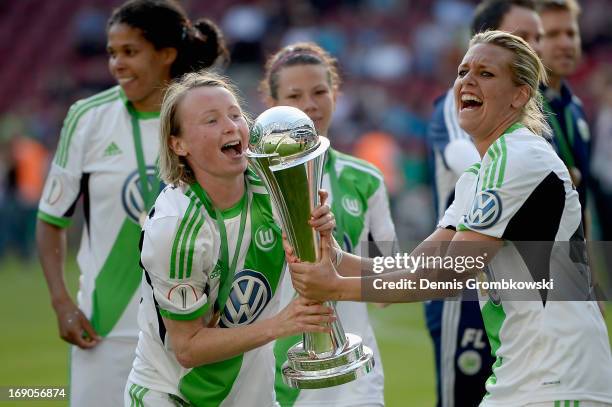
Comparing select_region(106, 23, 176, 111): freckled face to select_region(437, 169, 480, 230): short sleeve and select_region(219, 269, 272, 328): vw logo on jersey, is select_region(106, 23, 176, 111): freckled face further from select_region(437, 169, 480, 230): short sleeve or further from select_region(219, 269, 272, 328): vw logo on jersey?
select_region(437, 169, 480, 230): short sleeve

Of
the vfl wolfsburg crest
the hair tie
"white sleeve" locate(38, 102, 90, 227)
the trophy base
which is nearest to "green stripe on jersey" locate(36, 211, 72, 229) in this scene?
"white sleeve" locate(38, 102, 90, 227)

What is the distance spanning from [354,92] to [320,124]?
1572 centimetres

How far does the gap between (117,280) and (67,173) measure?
1.96ft

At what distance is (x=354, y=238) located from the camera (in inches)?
207

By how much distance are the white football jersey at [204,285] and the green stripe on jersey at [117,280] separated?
1.09 metres

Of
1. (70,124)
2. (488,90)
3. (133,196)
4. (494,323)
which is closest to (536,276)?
(494,323)

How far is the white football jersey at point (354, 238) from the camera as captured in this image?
Result: 5.07 meters

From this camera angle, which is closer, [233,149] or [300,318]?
[300,318]

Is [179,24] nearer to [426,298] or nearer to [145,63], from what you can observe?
[145,63]

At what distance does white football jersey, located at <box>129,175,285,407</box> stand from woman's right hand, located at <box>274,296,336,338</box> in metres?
0.32

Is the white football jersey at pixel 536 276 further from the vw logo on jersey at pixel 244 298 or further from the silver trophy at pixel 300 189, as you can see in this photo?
the vw logo on jersey at pixel 244 298

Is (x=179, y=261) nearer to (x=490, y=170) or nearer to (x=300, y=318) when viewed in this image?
(x=300, y=318)

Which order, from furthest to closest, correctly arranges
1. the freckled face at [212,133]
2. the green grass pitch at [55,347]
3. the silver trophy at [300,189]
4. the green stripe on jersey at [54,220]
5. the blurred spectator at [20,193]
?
the blurred spectator at [20,193] → the green grass pitch at [55,347] → the green stripe on jersey at [54,220] → the freckled face at [212,133] → the silver trophy at [300,189]

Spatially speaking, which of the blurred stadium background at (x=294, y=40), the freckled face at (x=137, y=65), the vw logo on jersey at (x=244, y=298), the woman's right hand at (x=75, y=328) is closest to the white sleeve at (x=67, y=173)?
the freckled face at (x=137, y=65)
